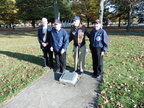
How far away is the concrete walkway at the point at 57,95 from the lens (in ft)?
10.5

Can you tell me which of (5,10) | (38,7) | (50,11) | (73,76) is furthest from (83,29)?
(5,10)

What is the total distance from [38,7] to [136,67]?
26567mm

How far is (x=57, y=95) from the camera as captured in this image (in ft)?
11.7

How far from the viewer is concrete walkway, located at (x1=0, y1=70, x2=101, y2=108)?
10.5 ft

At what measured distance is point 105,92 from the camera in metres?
3.57

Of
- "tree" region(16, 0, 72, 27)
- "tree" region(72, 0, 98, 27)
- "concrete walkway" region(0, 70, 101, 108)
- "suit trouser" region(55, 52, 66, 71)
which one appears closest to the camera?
"concrete walkway" region(0, 70, 101, 108)

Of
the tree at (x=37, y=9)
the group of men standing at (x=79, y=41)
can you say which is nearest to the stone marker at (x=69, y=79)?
the group of men standing at (x=79, y=41)

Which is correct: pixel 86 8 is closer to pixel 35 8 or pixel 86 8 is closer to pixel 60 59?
pixel 35 8

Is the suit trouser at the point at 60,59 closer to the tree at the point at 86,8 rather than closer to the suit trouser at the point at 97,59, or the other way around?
the suit trouser at the point at 97,59

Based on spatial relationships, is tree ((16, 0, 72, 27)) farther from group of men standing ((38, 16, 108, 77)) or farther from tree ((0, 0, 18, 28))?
group of men standing ((38, 16, 108, 77))

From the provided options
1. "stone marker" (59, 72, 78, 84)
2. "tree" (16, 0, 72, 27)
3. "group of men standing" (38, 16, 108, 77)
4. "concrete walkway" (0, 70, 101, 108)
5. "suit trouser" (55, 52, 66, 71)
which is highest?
"tree" (16, 0, 72, 27)

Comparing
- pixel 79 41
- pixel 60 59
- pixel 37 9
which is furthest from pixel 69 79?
pixel 37 9

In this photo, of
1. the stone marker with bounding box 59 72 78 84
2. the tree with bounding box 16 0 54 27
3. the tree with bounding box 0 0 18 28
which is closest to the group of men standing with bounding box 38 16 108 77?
the stone marker with bounding box 59 72 78 84

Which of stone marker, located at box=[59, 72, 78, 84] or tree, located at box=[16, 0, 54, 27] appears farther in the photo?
tree, located at box=[16, 0, 54, 27]
